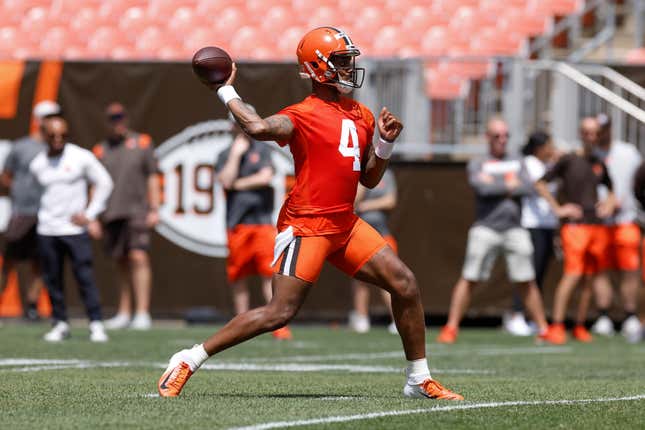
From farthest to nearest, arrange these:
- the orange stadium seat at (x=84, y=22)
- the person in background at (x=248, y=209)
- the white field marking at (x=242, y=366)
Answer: the orange stadium seat at (x=84, y=22) < the person in background at (x=248, y=209) < the white field marking at (x=242, y=366)

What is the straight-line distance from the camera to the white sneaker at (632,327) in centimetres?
1257

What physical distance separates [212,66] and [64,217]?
5295 mm

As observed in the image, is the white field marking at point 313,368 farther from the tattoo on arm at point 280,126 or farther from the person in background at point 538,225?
the person in background at point 538,225

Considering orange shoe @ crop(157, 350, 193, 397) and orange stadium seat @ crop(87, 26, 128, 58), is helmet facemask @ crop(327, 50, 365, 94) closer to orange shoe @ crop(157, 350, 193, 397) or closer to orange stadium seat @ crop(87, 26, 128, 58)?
orange shoe @ crop(157, 350, 193, 397)

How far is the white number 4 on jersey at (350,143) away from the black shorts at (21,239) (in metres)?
7.86

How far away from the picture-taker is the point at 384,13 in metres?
18.2

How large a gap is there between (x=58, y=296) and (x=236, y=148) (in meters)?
2.11

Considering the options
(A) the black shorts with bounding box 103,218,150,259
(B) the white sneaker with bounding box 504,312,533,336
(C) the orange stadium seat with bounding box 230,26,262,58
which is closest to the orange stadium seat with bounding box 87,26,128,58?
(C) the orange stadium seat with bounding box 230,26,262,58

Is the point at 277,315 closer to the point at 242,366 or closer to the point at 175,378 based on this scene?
the point at 175,378

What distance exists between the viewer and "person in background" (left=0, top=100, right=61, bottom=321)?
1402cm

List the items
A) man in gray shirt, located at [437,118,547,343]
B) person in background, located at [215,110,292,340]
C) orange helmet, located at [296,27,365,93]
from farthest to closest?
person in background, located at [215,110,292,340] → man in gray shirt, located at [437,118,547,343] → orange helmet, located at [296,27,365,93]

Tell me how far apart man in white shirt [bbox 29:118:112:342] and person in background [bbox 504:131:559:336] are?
4437mm

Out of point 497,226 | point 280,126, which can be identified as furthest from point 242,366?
point 497,226

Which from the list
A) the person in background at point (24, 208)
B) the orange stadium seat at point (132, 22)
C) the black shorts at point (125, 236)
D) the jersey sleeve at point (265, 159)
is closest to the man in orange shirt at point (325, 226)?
the jersey sleeve at point (265, 159)
